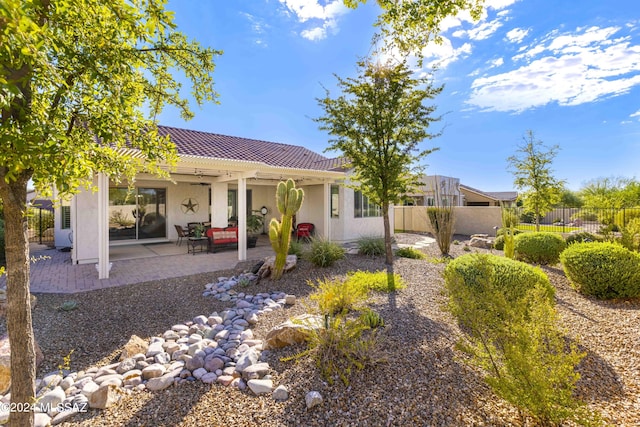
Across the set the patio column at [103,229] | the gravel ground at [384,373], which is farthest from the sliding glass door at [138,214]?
the gravel ground at [384,373]

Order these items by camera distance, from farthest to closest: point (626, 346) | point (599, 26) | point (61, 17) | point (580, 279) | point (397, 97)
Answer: point (397, 97) → point (599, 26) → point (580, 279) → point (626, 346) → point (61, 17)

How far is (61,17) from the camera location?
6.01 feet

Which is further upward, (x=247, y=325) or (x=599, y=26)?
(x=599, y=26)

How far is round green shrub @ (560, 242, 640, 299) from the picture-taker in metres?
5.59

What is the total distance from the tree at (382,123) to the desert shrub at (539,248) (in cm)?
408

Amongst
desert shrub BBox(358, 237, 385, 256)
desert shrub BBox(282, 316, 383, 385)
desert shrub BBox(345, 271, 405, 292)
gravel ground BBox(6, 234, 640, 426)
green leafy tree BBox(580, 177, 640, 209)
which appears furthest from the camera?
green leafy tree BBox(580, 177, 640, 209)

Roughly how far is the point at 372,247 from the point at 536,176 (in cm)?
992

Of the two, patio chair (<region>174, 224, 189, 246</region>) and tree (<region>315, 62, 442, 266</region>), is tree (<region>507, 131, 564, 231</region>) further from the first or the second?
patio chair (<region>174, 224, 189, 246</region>)

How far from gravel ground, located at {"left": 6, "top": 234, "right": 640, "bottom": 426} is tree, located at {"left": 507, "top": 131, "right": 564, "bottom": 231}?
992 centimetres

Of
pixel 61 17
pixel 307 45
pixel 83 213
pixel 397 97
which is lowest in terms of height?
pixel 83 213

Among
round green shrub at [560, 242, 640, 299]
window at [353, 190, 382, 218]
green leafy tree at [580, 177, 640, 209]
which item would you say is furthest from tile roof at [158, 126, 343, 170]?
green leafy tree at [580, 177, 640, 209]

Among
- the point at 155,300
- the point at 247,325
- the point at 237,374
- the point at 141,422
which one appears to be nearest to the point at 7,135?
the point at 141,422

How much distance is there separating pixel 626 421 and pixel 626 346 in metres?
1.87

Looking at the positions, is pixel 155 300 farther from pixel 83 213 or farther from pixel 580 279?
pixel 580 279
